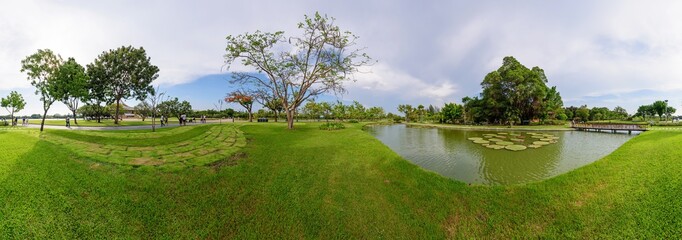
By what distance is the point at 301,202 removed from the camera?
182 inches

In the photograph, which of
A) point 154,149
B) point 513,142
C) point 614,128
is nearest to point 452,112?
point 614,128

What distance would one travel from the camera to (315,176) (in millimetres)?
5953

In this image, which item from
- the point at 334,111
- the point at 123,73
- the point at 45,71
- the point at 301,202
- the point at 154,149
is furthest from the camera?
the point at 334,111

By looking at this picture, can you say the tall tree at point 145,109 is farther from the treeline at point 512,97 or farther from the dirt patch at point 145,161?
the treeline at point 512,97

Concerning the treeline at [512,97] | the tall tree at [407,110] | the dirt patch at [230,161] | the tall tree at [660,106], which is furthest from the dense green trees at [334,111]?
the tall tree at [660,106]

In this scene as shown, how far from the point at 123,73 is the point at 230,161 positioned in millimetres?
26769

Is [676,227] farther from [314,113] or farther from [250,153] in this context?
[314,113]

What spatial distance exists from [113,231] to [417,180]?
5876mm

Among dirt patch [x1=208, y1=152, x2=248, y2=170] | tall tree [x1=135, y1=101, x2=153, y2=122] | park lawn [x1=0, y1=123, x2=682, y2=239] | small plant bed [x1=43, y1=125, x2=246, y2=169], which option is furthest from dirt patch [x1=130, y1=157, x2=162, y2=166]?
tall tree [x1=135, y1=101, x2=153, y2=122]

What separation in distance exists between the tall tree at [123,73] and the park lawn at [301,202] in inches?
881

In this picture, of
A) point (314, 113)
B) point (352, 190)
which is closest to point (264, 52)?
point (352, 190)

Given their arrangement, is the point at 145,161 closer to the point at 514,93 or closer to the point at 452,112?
the point at 514,93

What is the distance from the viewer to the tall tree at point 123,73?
75.9ft

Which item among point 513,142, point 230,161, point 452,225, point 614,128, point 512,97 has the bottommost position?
point 452,225
